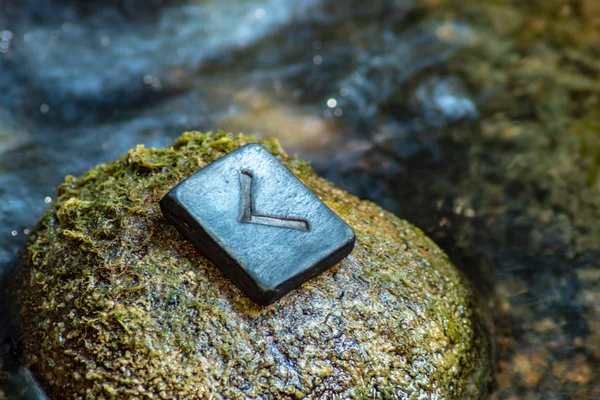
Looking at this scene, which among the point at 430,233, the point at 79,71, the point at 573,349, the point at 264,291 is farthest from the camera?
the point at 79,71

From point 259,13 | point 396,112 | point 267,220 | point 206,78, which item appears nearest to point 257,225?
point 267,220

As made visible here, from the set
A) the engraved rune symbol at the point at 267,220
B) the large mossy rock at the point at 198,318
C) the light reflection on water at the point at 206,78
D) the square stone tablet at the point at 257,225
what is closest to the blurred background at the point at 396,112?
the light reflection on water at the point at 206,78

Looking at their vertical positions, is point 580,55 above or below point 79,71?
below

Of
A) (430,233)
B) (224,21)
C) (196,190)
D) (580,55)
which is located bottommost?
(580,55)

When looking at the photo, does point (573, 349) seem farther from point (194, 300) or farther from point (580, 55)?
point (580, 55)

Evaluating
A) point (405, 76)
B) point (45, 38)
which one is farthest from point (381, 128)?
point (45, 38)

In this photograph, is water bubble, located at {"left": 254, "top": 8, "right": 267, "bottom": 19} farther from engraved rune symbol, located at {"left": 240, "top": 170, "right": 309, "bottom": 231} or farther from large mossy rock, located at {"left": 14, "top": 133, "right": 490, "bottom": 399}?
engraved rune symbol, located at {"left": 240, "top": 170, "right": 309, "bottom": 231}

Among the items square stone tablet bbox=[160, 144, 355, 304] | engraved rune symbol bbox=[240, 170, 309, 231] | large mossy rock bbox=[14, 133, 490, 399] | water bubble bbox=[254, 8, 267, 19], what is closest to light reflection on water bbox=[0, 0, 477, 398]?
water bubble bbox=[254, 8, 267, 19]
